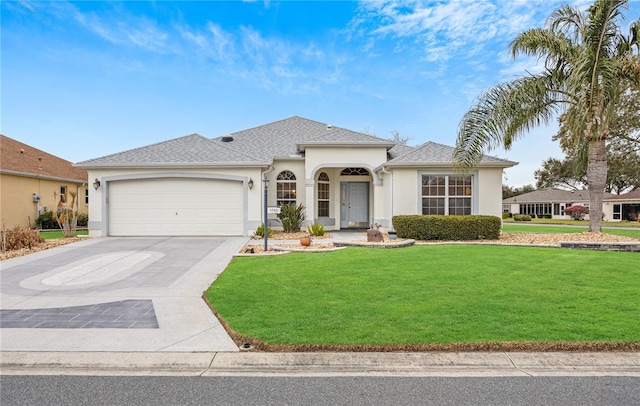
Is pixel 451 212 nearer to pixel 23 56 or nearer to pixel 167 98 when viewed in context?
pixel 167 98

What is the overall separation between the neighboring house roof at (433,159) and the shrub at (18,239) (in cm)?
1298

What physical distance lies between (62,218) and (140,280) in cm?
969

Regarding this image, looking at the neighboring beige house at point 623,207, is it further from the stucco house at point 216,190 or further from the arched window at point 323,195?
the arched window at point 323,195

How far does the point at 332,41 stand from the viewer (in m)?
18.6

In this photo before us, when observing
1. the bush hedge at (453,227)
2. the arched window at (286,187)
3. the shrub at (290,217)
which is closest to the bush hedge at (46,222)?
the arched window at (286,187)

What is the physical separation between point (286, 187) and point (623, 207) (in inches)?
1459

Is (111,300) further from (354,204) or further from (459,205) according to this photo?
(459,205)

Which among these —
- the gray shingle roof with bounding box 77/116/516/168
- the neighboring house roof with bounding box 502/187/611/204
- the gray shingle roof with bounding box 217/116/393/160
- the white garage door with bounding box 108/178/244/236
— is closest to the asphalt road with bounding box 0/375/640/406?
the white garage door with bounding box 108/178/244/236

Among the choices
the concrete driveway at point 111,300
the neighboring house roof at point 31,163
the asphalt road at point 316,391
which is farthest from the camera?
the neighboring house roof at point 31,163

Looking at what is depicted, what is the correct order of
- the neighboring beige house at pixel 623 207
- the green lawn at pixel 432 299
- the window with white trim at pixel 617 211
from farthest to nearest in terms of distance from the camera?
the window with white trim at pixel 617 211 → the neighboring beige house at pixel 623 207 → the green lawn at pixel 432 299

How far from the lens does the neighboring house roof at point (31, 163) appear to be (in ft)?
58.0

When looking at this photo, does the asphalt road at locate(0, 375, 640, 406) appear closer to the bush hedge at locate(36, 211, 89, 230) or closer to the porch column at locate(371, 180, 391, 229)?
the porch column at locate(371, 180, 391, 229)

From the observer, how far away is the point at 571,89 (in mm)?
10789

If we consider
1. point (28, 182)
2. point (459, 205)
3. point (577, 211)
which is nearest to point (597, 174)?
point (459, 205)
